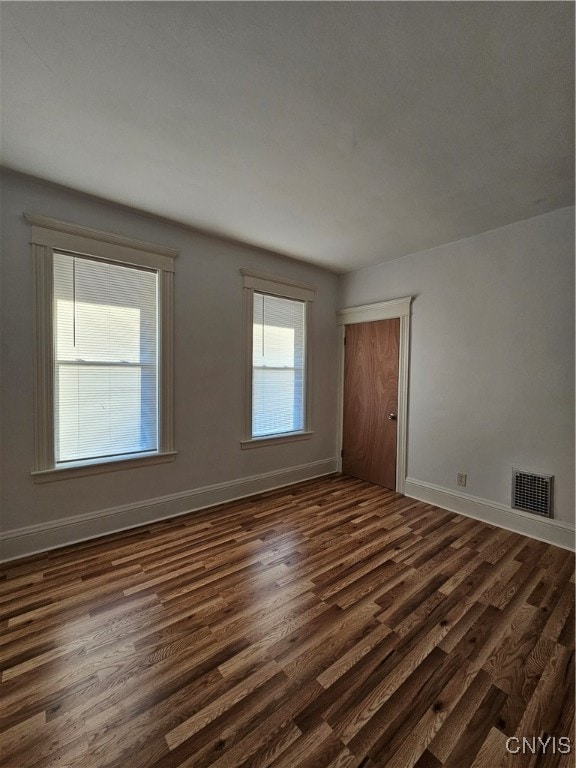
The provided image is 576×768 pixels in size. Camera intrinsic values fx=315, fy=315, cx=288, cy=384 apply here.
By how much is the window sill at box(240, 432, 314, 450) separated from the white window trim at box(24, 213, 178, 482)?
942 millimetres

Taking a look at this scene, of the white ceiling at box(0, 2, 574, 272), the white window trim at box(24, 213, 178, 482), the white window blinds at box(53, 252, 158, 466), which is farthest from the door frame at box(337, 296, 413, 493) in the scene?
the white window blinds at box(53, 252, 158, 466)


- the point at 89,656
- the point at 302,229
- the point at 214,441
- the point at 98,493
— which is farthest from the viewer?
the point at 214,441

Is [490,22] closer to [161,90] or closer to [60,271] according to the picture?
[161,90]

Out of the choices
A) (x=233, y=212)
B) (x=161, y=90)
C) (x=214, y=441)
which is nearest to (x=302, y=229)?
(x=233, y=212)

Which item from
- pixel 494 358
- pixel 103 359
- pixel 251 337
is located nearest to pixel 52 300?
pixel 103 359

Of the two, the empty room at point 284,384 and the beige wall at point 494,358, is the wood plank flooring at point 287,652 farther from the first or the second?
the beige wall at point 494,358

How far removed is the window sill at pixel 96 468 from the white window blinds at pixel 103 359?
0.30 feet

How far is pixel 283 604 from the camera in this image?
1876mm

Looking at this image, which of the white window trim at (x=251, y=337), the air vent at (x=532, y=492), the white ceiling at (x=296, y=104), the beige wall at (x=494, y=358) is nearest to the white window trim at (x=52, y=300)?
the white ceiling at (x=296, y=104)

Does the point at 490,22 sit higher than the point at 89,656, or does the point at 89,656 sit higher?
the point at 490,22

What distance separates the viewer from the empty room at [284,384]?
1.26 metres

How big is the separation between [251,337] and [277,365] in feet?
1.68

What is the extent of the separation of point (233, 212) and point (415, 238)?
183 cm

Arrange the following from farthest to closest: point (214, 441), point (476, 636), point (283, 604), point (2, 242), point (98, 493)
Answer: point (214, 441)
point (98, 493)
point (2, 242)
point (283, 604)
point (476, 636)
